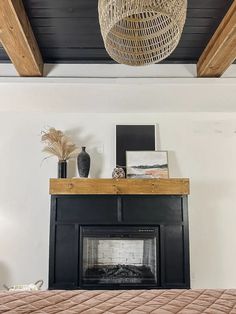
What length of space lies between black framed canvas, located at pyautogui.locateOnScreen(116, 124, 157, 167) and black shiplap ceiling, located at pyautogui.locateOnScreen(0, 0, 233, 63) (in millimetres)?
1063

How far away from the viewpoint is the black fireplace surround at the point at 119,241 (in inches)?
151

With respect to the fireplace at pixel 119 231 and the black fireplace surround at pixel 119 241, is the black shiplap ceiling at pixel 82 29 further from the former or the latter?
the black fireplace surround at pixel 119 241

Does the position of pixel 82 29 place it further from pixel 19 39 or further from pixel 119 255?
pixel 119 255

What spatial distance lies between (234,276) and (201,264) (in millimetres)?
418

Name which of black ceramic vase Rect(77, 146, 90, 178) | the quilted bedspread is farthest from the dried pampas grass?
the quilted bedspread

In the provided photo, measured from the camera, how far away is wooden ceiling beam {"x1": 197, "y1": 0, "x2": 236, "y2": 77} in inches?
107

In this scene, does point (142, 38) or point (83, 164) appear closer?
point (142, 38)

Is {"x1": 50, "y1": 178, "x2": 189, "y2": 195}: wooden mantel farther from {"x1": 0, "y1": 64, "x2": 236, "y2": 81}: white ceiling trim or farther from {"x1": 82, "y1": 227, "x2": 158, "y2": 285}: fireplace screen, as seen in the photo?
{"x1": 0, "y1": 64, "x2": 236, "y2": 81}: white ceiling trim

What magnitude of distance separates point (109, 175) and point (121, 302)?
8.95 feet

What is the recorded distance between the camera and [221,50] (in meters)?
3.04

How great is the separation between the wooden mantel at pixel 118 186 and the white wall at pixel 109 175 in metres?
0.45

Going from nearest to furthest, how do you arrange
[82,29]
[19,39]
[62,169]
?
1. [19,39]
2. [82,29]
3. [62,169]

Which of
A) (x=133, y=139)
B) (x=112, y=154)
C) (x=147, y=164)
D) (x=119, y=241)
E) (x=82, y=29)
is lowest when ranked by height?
(x=119, y=241)

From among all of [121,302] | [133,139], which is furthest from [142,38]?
[133,139]
